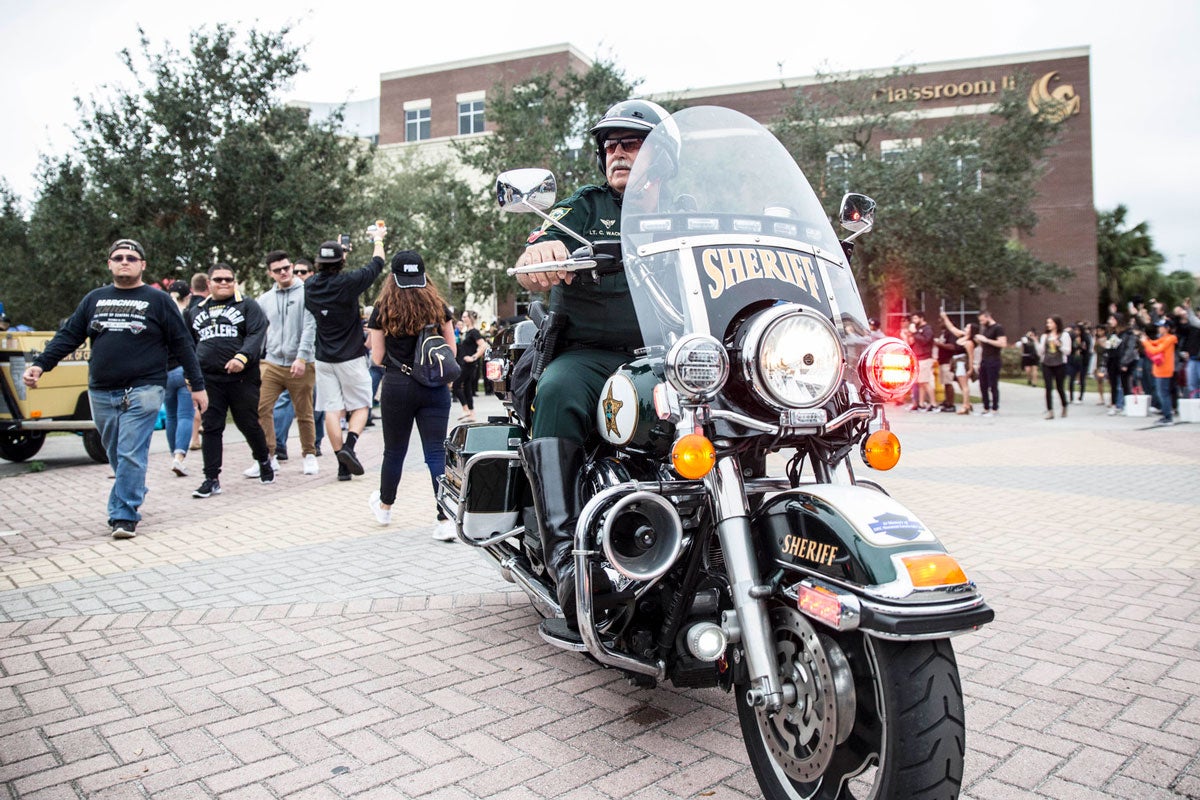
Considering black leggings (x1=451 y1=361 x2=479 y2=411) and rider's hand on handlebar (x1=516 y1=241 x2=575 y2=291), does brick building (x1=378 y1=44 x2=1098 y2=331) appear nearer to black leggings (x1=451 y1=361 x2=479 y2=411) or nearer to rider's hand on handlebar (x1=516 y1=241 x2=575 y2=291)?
black leggings (x1=451 y1=361 x2=479 y2=411)

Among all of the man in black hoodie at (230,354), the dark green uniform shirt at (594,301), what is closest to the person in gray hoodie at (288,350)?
the man in black hoodie at (230,354)

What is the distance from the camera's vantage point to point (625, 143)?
3.45 m

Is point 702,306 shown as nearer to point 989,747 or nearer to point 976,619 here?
point 976,619

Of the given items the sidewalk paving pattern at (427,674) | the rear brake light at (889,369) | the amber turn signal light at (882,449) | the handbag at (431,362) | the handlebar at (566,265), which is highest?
the handlebar at (566,265)

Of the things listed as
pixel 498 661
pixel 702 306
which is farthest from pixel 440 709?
pixel 702 306

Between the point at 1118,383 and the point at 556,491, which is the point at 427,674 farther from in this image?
the point at 1118,383

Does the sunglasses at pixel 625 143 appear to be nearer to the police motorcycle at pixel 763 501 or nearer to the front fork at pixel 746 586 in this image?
the police motorcycle at pixel 763 501

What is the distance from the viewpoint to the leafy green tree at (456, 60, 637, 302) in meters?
25.2

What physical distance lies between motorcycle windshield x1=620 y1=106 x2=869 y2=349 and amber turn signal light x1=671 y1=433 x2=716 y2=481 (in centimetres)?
36

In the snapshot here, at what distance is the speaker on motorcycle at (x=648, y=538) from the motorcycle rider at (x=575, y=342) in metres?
0.35

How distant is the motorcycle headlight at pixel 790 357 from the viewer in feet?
7.81

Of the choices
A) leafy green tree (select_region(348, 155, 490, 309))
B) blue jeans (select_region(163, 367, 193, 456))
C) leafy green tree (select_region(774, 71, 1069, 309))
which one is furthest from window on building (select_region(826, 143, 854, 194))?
blue jeans (select_region(163, 367, 193, 456))

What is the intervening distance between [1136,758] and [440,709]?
2349 millimetres

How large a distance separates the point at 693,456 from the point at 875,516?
1.61 feet
